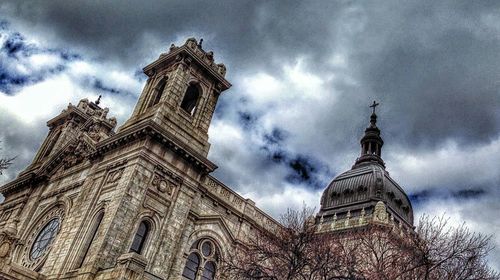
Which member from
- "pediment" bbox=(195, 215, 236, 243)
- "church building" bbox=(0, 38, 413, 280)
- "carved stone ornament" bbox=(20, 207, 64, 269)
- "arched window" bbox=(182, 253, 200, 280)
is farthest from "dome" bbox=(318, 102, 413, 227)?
"carved stone ornament" bbox=(20, 207, 64, 269)

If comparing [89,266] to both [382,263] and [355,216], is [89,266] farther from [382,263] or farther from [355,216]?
[355,216]

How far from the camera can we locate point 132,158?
2873 cm

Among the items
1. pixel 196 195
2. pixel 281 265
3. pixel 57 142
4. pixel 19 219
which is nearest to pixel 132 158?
pixel 196 195

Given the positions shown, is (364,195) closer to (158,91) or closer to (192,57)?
(192,57)

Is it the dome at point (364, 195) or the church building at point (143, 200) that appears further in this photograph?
the dome at point (364, 195)

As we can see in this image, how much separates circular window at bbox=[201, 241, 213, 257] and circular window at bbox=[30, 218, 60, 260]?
32.8ft

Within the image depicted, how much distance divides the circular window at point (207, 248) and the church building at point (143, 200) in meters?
0.08

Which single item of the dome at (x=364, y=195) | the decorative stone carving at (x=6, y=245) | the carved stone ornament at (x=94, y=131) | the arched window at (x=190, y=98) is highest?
the dome at (x=364, y=195)

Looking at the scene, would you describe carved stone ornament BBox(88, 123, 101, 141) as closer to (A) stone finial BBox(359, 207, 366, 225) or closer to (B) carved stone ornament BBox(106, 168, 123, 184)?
(B) carved stone ornament BBox(106, 168, 123, 184)

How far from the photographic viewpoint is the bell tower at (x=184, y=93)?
3195 cm

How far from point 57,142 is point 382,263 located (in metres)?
32.0

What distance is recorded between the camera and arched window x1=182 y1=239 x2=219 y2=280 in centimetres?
3055

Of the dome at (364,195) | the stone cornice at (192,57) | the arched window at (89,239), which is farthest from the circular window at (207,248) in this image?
the dome at (364,195)

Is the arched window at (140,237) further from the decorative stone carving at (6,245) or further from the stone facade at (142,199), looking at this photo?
the decorative stone carving at (6,245)
